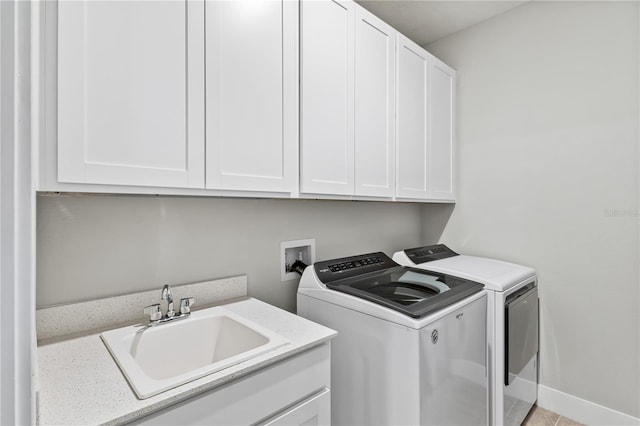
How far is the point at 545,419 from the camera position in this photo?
199cm

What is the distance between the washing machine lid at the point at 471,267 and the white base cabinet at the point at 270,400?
3.40ft

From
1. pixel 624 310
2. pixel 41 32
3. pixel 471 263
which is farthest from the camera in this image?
pixel 471 263

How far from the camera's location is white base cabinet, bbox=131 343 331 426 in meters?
0.82

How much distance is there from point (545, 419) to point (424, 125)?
2.04 metres

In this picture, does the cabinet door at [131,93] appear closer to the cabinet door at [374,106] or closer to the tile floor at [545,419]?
the cabinet door at [374,106]

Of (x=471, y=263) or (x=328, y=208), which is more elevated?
(x=328, y=208)

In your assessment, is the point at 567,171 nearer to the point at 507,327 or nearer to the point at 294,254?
the point at 507,327

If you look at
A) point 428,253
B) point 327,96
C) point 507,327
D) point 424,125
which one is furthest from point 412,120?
point 507,327

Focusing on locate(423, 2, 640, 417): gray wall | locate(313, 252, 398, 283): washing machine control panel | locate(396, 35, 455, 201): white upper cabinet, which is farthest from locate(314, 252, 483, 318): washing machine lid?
locate(423, 2, 640, 417): gray wall

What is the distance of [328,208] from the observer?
2010 millimetres

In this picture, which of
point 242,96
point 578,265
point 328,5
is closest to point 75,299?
point 242,96

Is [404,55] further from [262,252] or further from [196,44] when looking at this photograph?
[262,252]

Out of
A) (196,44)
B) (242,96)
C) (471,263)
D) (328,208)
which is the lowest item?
(471,263)

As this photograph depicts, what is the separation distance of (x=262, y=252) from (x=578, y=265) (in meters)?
1.95
